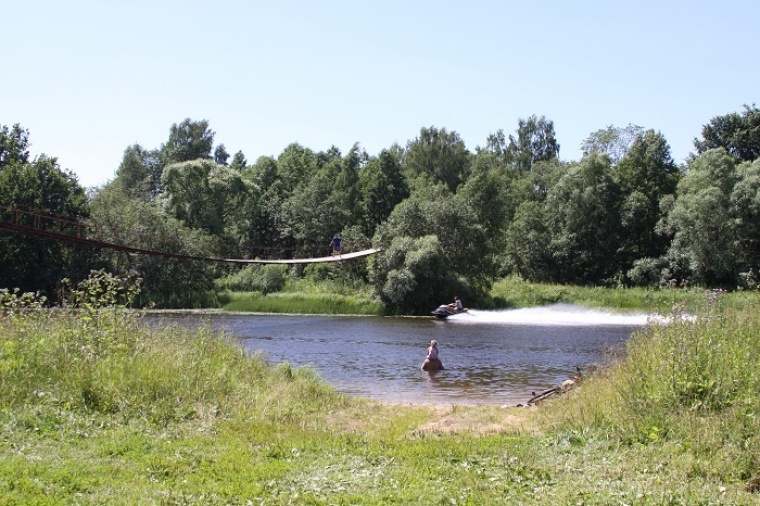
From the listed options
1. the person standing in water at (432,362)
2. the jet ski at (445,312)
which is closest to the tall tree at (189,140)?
the jet ski at (445,312)

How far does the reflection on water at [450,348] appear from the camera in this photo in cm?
1912

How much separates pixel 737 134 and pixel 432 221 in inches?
1210

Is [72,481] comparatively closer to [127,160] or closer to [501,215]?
[501,215]

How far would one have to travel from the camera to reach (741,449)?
7.07 meters

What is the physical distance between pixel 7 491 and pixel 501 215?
64.8m

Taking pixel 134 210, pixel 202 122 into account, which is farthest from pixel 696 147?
pixel 202 122

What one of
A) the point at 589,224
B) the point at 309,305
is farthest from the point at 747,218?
the point at 309,305

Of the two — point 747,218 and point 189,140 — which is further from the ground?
point 189,140

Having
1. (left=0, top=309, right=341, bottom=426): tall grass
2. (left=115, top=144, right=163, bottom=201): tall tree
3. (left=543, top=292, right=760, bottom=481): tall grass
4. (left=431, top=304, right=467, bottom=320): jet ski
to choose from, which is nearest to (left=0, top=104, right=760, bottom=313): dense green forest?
(left=431, top=304, right=467, bottom=320): jet ski

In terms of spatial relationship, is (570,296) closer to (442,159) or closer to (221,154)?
(442,159)

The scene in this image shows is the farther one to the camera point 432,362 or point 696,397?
point 432,362

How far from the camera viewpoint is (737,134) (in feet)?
209

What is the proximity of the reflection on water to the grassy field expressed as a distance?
4408 mm

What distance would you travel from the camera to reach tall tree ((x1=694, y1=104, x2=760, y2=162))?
63312mm
